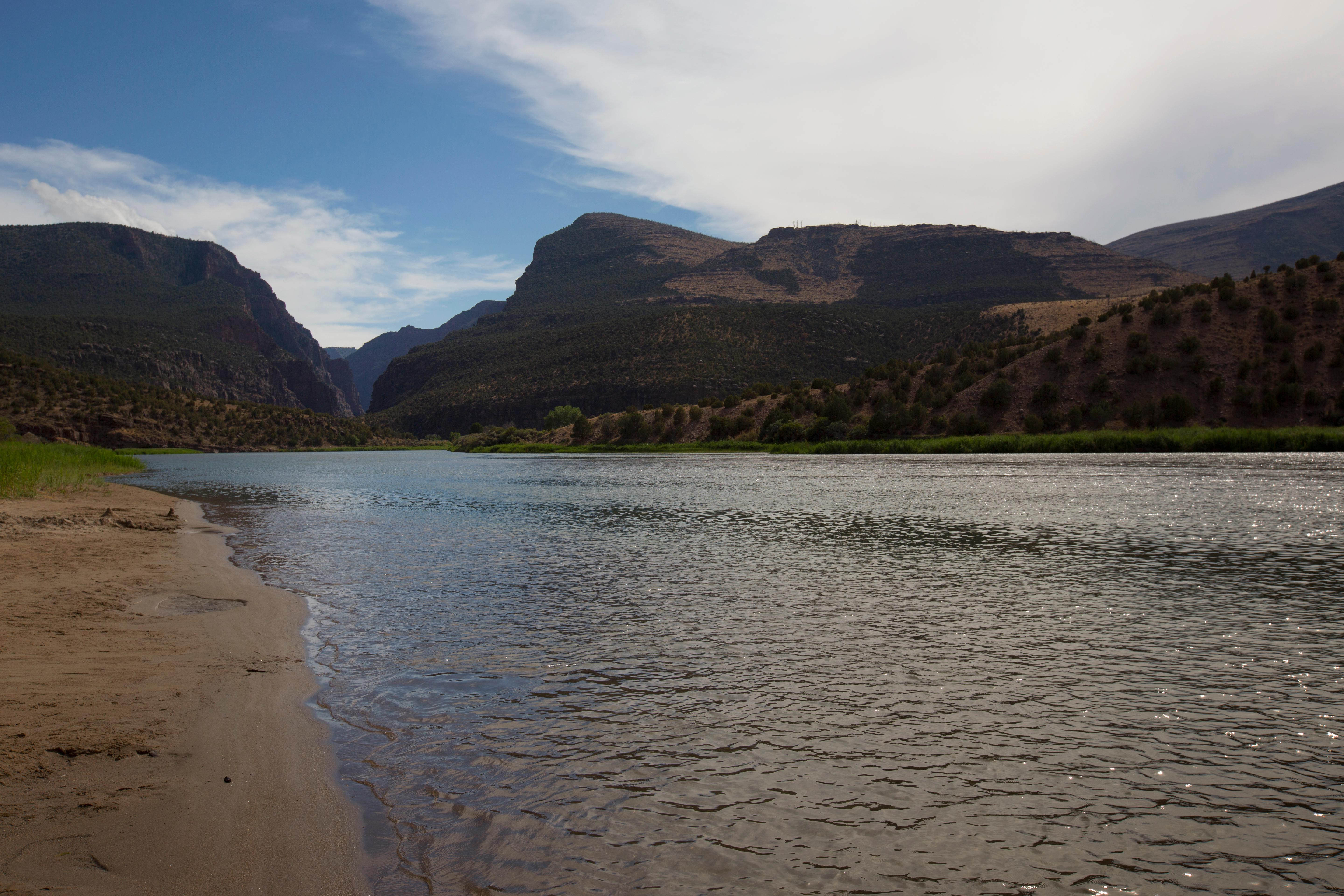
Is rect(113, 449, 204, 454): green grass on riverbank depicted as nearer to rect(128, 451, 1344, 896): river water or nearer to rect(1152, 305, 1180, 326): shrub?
rect(128, 451, 1344, 896): river water

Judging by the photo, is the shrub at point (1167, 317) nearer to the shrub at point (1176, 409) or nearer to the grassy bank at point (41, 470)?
the shrub at point (1176, 409)

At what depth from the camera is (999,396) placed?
82.6m

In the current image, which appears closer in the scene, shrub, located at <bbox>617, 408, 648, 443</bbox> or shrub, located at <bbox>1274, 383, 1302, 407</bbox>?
shrub, located at <bbox>1274, 383, 1302, 407</bbox>

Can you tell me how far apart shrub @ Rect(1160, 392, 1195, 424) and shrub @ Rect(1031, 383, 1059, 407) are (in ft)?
31.8

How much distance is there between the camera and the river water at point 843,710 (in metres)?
5.38

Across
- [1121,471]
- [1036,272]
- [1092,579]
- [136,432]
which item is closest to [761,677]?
[1092,579]

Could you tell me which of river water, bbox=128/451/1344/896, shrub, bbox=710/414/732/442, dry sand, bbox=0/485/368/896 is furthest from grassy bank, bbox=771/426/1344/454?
dry sand, bbox=0/485/368/896

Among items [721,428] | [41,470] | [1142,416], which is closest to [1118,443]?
[1142,416]

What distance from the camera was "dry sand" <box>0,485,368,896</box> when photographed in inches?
204

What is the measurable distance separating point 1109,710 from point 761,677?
391 cm

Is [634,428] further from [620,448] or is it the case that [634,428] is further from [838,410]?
[838,410]

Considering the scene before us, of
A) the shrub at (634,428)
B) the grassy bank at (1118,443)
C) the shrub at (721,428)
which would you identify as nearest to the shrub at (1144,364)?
the grassy bank at (1118,443)

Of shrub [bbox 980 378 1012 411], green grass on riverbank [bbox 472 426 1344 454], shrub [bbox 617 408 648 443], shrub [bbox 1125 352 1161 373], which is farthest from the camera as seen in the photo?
shrub [bbox 617 408 648 443]

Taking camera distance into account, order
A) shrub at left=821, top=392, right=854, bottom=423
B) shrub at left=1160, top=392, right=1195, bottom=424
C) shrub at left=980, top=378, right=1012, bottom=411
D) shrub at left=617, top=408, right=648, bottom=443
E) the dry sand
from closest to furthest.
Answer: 1. the dry sand
2. shrub at left=1160, top=392, right=1195, bottom=424
3. shrub at left=980, top=378, right=1012, bottom=411
4. shrub at left=821, top=392, right=854, bottom=423
5. shrub at left=617, top=408, right=648, bottom=443
